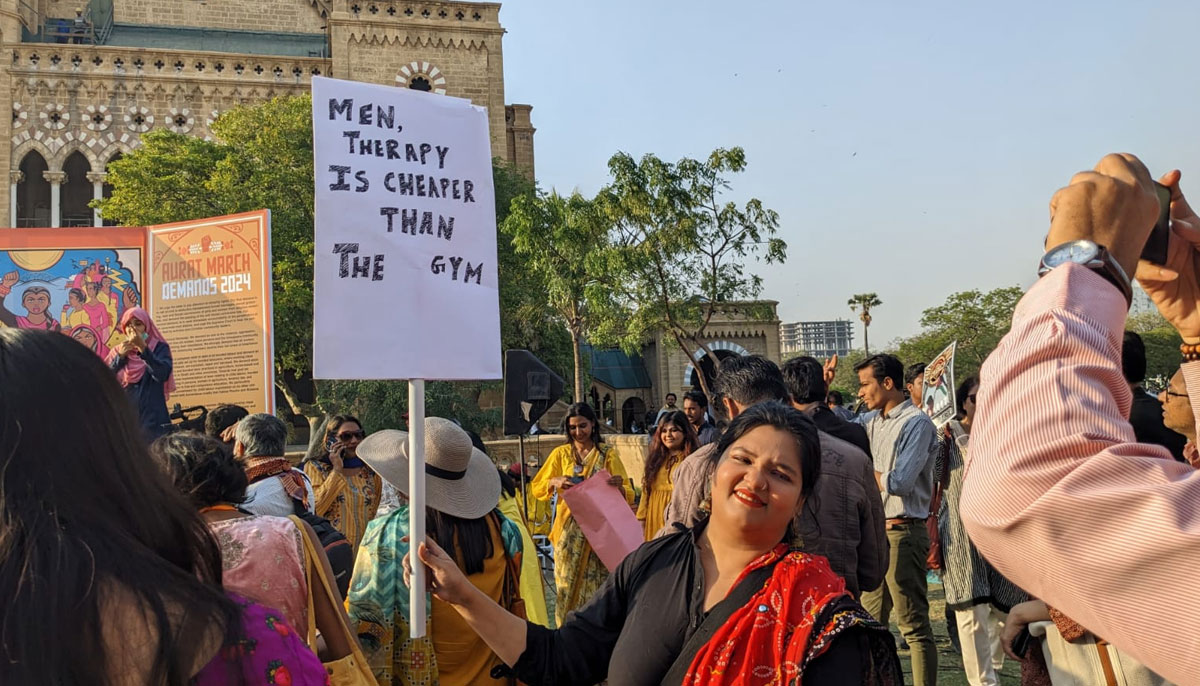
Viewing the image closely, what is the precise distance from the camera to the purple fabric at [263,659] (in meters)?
1.36

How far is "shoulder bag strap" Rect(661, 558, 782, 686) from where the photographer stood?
6.90 ft

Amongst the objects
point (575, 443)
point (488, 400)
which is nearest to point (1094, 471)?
point (575, 443)

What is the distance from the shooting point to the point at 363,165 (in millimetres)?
2926

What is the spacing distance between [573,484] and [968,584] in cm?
217

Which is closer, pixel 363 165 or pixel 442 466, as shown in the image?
pixel 363 165

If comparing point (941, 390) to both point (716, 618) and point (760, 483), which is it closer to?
point (760, 483)

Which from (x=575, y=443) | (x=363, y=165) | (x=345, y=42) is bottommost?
(x=575, y=443)

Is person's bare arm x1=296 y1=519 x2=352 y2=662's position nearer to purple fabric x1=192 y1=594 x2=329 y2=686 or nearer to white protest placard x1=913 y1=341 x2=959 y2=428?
purple fabric x1=192 y1=594 x2=329 y2=686

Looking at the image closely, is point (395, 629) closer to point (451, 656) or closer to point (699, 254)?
point (451, 656)

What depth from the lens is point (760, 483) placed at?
7.70 ft

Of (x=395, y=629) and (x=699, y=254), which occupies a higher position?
(x=699, y=254)

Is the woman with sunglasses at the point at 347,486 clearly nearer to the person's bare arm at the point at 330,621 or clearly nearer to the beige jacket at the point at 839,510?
the beige jacket at the point at 839,510

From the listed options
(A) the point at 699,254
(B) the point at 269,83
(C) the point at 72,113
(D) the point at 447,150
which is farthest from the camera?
(B) the point at 269,83

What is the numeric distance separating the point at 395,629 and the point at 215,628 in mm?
2019
